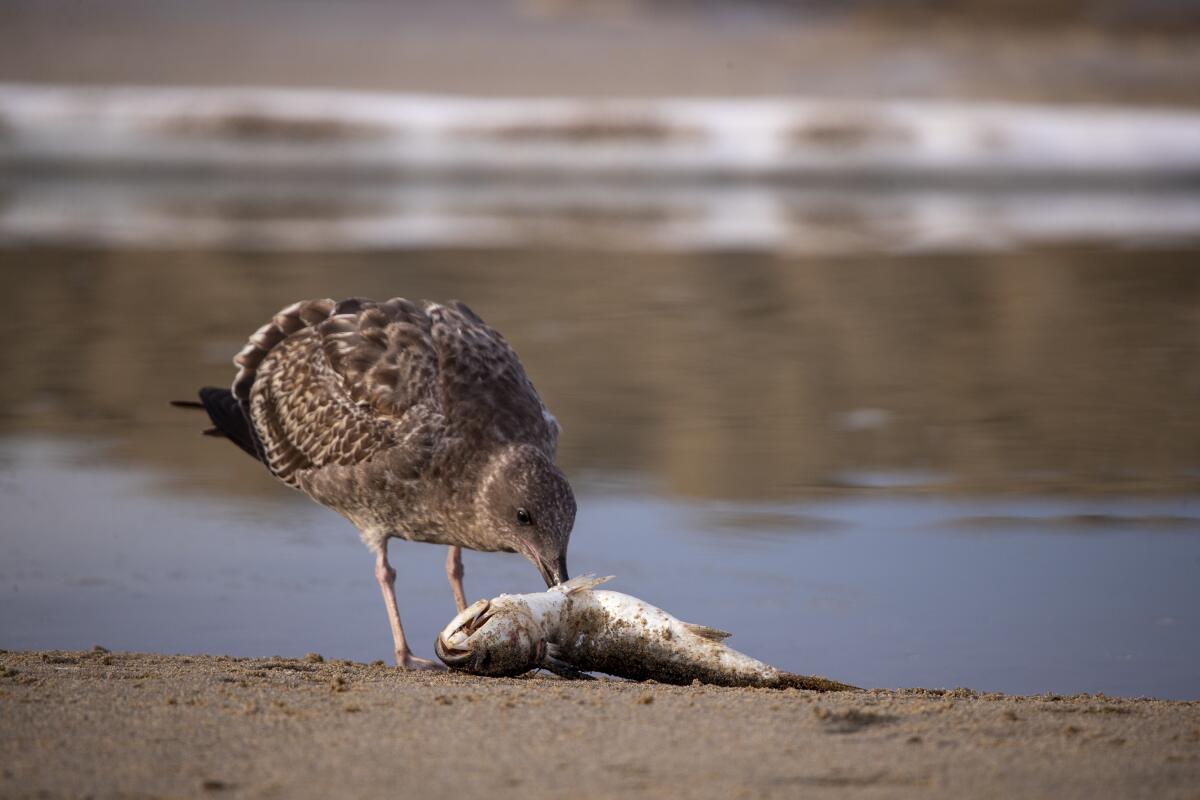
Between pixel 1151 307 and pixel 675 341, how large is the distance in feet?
11.6

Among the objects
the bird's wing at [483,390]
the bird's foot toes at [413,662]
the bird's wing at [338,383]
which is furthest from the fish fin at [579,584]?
the bird's wing at [338,383]

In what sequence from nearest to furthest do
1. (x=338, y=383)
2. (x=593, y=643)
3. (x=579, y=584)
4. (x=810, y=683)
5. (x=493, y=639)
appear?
(x=810, y=683) → (x=493, y=639) → (x=593, y=643) → (x=579, y=584) → (x=338, y=383)

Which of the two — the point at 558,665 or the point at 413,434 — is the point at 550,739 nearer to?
the point at 558,665

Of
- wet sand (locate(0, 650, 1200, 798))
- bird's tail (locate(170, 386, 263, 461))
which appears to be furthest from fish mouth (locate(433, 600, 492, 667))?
bird's tail (locate(170, 386, 263, 461))

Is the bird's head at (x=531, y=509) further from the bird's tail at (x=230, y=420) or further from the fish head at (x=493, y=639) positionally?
the bird's tail at (x=230, y=420)

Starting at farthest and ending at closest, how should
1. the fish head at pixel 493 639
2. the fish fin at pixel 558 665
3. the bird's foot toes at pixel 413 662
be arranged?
the bird's foot toes at pixel 413 662, the fish fin at pixel 558 665, the fish head at pixel 493 639

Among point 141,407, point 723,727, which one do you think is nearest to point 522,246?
point 141,407

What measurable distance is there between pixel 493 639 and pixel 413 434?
3.63 ft

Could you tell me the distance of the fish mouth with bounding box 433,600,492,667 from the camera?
4.55 m

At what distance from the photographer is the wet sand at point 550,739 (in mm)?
3416

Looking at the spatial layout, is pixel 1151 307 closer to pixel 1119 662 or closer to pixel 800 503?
pixel 800 503

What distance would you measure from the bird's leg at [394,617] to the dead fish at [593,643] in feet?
0.98

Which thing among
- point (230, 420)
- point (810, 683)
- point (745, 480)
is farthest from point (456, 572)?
point (745, 480)

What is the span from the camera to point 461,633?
4.58 m
